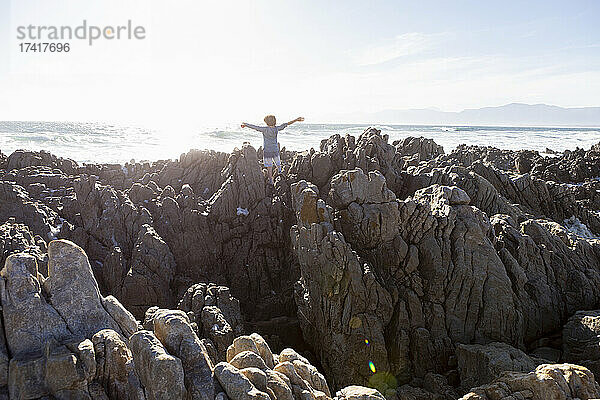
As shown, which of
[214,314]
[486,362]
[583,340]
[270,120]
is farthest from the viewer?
[270,120]

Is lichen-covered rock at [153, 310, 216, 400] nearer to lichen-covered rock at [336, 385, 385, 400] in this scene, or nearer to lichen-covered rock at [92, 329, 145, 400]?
lichen-covered rock at [92, 329, 145, 400]

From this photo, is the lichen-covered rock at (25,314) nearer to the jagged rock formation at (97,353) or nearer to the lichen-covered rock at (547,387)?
the jagged rock formation at (97,353)

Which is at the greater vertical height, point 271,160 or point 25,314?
point 271,160

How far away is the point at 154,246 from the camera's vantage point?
14.0 m

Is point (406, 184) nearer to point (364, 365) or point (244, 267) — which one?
point (244, 267)

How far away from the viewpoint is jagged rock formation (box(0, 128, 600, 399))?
5180 millimetres

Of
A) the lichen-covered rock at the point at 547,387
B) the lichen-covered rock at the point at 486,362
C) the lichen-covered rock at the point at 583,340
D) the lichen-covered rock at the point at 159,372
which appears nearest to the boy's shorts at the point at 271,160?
the lichen-covered rock at the point at 486,362

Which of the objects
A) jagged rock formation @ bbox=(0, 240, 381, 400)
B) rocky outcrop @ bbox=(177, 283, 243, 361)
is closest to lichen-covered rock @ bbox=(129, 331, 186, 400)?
jagged rock formation @ bbox=(0, 240, 381, 400)

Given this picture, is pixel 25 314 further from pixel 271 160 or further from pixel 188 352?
pixel 271 160

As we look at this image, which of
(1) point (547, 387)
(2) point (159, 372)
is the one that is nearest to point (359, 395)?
(1) point (547, 387)

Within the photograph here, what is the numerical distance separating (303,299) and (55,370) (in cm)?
777

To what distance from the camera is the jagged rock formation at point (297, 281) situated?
5180 mm

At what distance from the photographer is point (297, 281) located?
43.1 feet

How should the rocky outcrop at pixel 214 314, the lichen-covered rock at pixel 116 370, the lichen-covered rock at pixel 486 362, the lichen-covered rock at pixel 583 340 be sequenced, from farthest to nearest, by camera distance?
the rocky outcrop at pixel 214 314 < the lichen-covered rock at pixel 583 340 < the lichen-covered rock at pixel 486 362 < the lichen-covered rock at pixel 116 370
